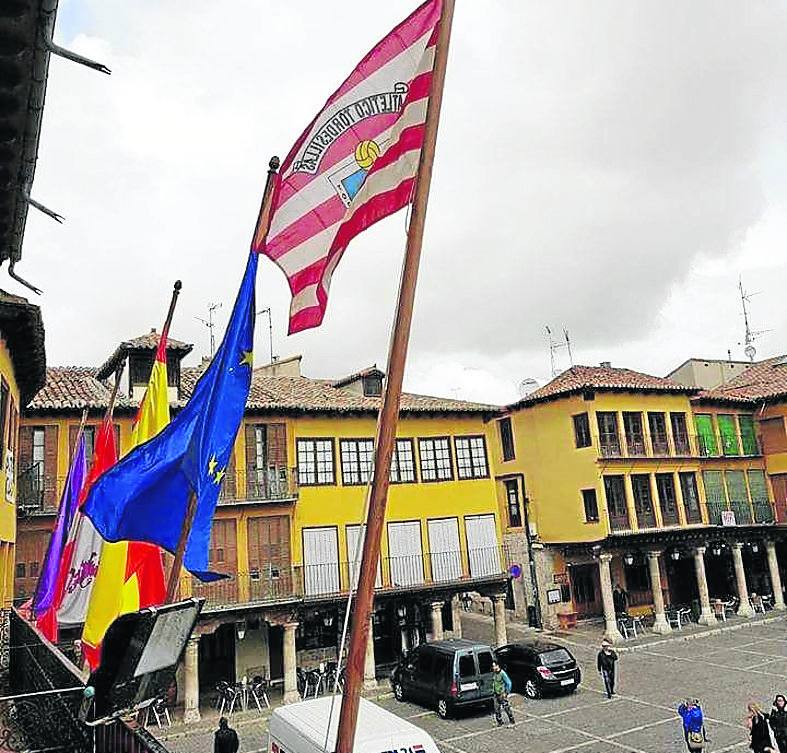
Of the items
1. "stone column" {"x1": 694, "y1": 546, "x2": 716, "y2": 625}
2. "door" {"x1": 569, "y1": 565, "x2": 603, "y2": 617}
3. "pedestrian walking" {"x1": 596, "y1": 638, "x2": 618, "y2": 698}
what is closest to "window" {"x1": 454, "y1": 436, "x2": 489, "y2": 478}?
"door" {"x1": 569, "y1": 565, "x2": 603, "y2": 617}

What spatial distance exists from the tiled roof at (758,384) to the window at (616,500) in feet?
25.6

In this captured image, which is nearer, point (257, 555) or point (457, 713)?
point (457, 713)

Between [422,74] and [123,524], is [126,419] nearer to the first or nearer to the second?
[123,524]

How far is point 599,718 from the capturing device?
71.3 feet

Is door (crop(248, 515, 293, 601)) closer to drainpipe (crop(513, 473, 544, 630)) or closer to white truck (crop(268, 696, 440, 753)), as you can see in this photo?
white truck (crop(268, 696, 440, 753))

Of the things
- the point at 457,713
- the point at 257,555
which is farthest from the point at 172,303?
the point at 257,555

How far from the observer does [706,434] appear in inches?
1587

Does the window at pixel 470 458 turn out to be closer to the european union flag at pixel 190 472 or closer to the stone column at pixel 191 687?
the stone column at pixel 191 687

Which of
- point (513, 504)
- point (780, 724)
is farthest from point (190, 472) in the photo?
point (513, 504)

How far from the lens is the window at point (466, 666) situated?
22844 millimetres

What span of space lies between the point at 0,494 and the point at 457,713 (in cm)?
1402

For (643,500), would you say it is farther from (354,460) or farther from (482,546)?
(354,460)

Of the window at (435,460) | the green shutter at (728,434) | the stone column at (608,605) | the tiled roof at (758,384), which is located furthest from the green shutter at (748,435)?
the window at (435,460)

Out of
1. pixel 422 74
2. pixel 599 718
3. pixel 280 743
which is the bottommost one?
pixel 599 718
